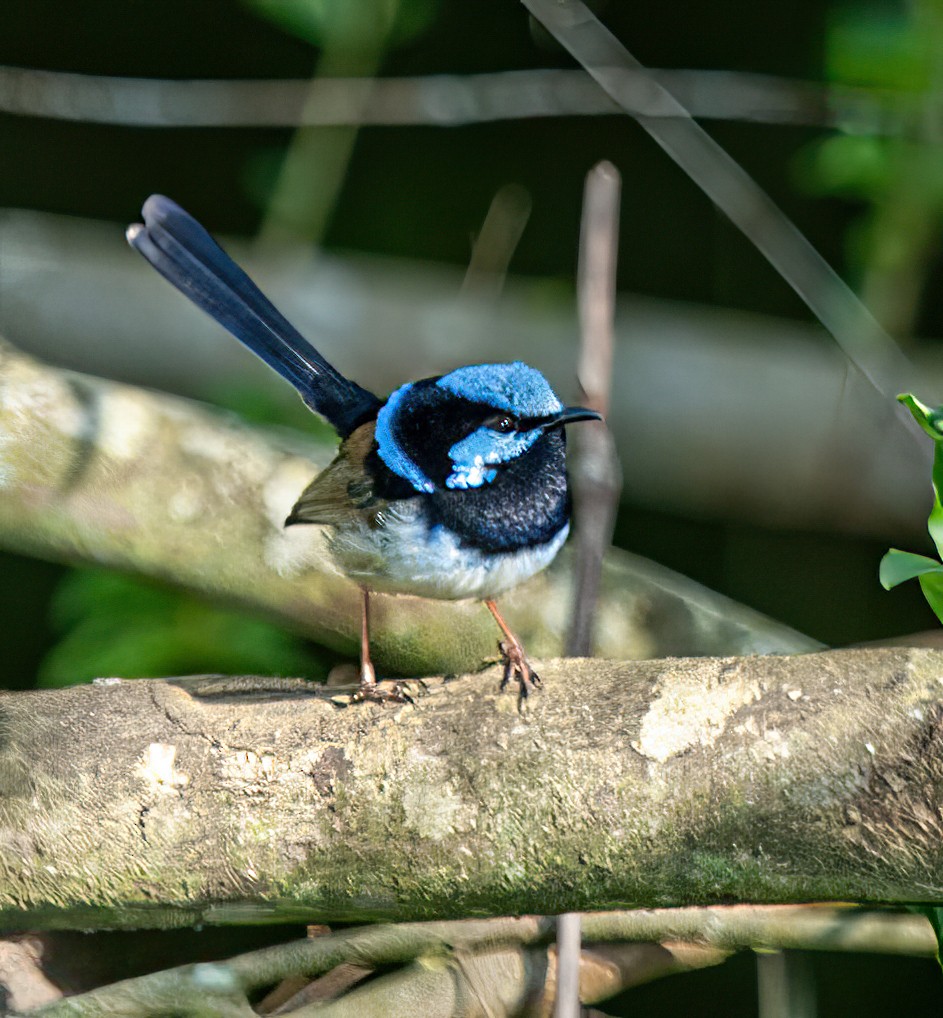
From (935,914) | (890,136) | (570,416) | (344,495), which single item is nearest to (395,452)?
(344,495)

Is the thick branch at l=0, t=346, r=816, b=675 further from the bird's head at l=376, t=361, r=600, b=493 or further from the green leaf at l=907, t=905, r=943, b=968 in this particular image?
the green leaf at l=907, t=905, r=943, b=968

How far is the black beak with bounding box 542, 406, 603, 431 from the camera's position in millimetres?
1880

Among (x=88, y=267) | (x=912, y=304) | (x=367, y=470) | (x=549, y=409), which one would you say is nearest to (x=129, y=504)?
(x=367, y=470)

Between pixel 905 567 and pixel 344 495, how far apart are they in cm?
107

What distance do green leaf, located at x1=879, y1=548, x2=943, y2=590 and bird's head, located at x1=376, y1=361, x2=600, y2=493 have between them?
0.69 metres

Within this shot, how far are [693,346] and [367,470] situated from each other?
1515 millimetres

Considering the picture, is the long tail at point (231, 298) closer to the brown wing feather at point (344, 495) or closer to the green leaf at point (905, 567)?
the brown wing feather at point (344, 495)

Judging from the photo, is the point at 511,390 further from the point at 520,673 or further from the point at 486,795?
the point at 486,795

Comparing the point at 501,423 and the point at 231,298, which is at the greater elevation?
the point at 231,298

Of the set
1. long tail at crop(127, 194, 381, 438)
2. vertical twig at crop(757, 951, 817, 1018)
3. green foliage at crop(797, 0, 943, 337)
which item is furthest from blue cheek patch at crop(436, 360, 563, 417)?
green foliage at crop(797, 0, 943, 337)

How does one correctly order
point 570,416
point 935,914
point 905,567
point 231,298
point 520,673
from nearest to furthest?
1. point 905,567
2. point 935,914
3. point 520,673
4. point 570,416
5. point 231,298

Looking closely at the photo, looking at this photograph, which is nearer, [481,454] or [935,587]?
[935,587]

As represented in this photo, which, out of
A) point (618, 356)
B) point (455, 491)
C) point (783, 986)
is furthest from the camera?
point (618, 356)

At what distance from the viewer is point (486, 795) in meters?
1.45
